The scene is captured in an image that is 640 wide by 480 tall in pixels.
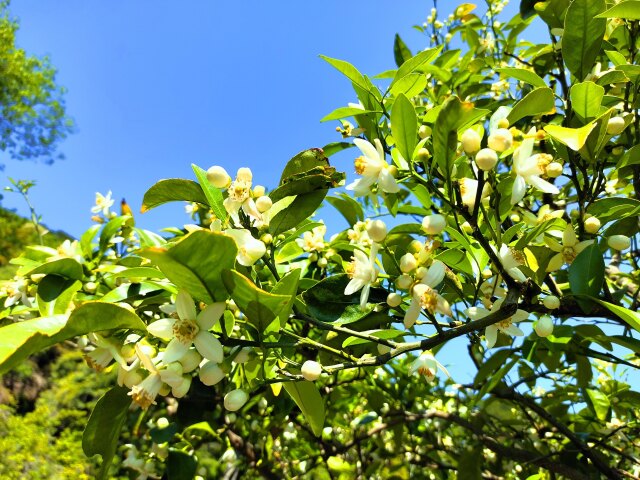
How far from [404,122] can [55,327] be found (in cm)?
58

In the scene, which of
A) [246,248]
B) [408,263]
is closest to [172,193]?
[246,248]

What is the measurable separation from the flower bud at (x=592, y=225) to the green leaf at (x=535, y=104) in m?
0.24

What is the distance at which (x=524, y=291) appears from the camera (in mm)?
824

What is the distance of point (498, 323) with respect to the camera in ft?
2.84

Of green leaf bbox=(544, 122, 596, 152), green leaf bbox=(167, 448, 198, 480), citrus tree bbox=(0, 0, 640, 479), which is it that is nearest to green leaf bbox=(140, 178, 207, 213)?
citrus tree bbox=(0, 0, 640, 479)

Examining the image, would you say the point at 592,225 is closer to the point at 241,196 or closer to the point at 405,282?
the point at 405,282

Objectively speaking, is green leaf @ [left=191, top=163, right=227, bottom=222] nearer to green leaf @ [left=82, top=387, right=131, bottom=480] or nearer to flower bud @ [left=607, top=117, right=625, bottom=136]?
green leaf @ [left=82, top=387, right=131, bottom=480]

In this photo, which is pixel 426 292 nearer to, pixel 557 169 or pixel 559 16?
pixel 557 169

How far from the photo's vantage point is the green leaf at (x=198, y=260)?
1.93 ft

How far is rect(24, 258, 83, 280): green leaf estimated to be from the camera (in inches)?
43.3

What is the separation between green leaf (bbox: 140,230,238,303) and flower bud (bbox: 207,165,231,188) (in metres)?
0.18

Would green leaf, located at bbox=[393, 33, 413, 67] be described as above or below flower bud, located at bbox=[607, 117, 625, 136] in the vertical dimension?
above

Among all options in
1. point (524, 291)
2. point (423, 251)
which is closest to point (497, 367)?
point (524, 291)

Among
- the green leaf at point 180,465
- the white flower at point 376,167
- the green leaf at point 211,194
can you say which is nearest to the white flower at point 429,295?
the white flower at point 376,167
